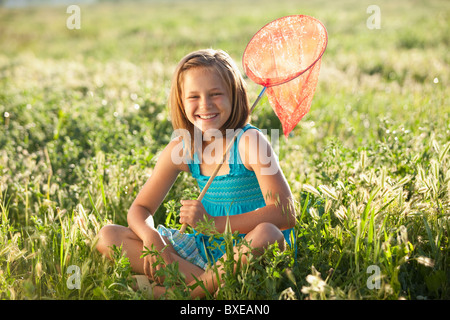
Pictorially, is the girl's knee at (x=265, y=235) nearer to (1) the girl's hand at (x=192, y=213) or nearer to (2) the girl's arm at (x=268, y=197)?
(2) the girl's arm at (x=268, y=197)

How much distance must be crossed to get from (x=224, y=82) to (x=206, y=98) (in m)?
0.13

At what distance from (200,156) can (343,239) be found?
885 mm

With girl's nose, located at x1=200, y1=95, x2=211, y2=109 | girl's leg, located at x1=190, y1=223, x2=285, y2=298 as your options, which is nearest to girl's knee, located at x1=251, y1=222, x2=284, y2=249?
girl's leg, located at x1=190, y1=223, x2=285, y2=298

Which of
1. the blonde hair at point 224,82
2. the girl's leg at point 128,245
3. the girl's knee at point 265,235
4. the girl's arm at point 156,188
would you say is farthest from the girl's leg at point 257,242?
the blonde hair at point 224,82

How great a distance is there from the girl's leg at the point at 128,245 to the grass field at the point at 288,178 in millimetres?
70

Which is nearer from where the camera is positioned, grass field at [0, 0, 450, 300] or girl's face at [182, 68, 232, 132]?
grass field at [0, 0, 450, 300]

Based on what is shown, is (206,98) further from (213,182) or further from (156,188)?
(156,188)

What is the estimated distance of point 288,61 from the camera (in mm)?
2594


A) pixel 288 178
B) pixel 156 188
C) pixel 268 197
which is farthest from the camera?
pixel 288 178

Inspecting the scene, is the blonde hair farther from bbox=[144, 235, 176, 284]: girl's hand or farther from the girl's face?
bbox=[144, 235, 176, 284]: girl's hand

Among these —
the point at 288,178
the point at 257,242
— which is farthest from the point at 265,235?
the point at 288,178

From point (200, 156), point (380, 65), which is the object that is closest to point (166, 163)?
point (200, 156)

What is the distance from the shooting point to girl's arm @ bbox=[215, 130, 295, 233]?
241cm
